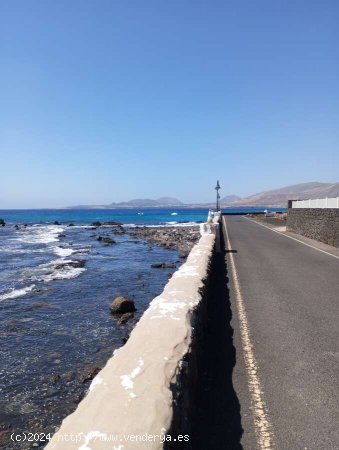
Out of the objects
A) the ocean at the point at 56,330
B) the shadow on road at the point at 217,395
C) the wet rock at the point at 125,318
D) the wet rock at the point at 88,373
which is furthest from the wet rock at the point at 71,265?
the shadow on road at the point at 217,395

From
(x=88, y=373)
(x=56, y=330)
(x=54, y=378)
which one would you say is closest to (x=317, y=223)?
(x=56, y=330)

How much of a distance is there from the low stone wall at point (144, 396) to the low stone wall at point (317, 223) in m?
16.8

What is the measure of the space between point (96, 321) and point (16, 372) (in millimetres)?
3495

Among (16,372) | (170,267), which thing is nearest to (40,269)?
(170,267)

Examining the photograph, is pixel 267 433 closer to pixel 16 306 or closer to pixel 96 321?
pixel 96 321

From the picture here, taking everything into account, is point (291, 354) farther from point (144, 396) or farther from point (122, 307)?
point (122, 307)

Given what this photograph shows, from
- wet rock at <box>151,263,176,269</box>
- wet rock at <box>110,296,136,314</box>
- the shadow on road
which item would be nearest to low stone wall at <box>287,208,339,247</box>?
wet rock at <box>151,263,176,269</box>

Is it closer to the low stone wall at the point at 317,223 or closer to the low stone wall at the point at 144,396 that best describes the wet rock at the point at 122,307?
the low stone wall at the point at 144,396

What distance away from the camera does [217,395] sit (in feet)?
15.6

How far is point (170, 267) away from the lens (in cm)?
2106

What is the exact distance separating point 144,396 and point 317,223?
22120 mm

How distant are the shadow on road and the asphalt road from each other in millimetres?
93

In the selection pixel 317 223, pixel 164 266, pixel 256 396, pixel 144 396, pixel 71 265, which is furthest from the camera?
pixel 317 223

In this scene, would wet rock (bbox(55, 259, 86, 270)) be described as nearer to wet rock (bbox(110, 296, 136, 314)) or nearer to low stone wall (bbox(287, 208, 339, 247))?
wet rock (bbox(110, 296, 136, 314))
